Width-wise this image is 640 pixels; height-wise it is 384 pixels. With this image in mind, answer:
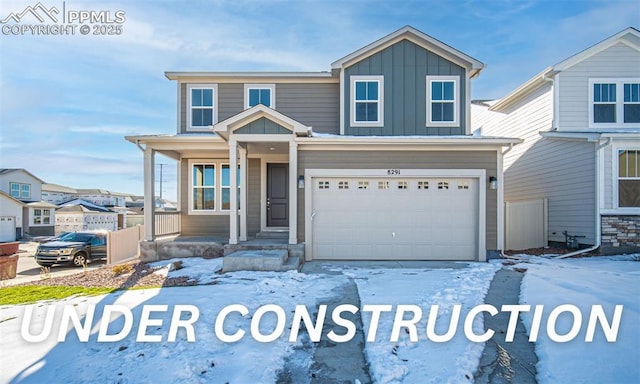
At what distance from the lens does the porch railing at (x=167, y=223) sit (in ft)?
32.4

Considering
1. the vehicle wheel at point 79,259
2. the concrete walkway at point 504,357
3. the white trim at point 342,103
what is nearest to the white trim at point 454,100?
the white trim at point 342,103

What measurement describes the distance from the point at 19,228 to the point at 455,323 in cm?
2982

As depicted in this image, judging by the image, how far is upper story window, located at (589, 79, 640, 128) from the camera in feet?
34.2

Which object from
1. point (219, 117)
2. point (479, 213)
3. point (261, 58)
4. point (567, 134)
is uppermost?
point (261, 58)

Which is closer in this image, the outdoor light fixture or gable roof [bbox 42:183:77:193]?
the outdoor light fixture

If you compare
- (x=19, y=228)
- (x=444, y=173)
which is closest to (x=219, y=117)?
(x=444, y=173)

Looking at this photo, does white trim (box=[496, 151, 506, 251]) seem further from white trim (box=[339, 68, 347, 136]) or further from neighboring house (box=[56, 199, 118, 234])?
neighboring house (box=[56, 199, 118, 234])

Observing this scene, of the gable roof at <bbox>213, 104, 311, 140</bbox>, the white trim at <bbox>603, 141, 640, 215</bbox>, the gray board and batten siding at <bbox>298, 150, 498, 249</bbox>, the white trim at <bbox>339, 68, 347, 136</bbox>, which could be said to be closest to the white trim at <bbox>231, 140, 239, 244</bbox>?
the gable roof at <bbox>213, 104, 311, 140</bbox>

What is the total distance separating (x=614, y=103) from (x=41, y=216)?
34.8 m

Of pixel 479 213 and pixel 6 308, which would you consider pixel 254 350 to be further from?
pixel 479 213

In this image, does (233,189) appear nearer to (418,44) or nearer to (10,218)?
(418,44)

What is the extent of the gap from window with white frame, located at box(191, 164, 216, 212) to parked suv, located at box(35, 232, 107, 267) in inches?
133

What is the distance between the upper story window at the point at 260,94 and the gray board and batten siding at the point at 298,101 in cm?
13

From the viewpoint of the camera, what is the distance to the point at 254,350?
3.53 m
